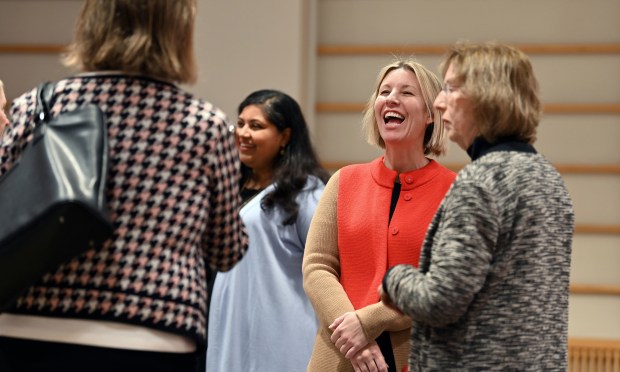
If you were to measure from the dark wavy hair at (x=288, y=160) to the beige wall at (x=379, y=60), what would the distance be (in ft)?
5.16

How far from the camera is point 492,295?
1.71 meters

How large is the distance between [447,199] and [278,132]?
62.5 inches

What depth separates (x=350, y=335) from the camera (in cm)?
221

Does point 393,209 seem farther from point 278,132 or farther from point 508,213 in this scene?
point 278,132

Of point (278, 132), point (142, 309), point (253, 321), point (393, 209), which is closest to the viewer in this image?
point (142, 309)

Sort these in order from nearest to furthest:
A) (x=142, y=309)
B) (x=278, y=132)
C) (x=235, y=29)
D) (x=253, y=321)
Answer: (x=142, y=309) < (x=253, y=321) < (x=278, y=132) < (x=235, y=29)

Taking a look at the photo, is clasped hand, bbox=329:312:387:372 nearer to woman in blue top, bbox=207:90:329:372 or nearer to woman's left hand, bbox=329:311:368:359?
woman's left hand, bbox=329:311:368:359

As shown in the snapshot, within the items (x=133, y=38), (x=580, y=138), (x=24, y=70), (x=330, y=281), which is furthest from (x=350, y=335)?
(x=24, y=70)

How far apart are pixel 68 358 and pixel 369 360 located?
0.85m

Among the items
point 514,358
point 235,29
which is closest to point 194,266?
point 514,358

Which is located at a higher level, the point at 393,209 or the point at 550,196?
the point at 550,196

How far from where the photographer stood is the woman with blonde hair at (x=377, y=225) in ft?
7.30

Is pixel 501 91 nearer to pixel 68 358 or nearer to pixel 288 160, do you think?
pixel 68 358

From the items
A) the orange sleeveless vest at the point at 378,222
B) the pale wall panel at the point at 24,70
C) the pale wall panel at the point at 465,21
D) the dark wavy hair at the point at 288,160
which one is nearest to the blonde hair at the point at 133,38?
the orange sleeveless vest at the point at 378,222
